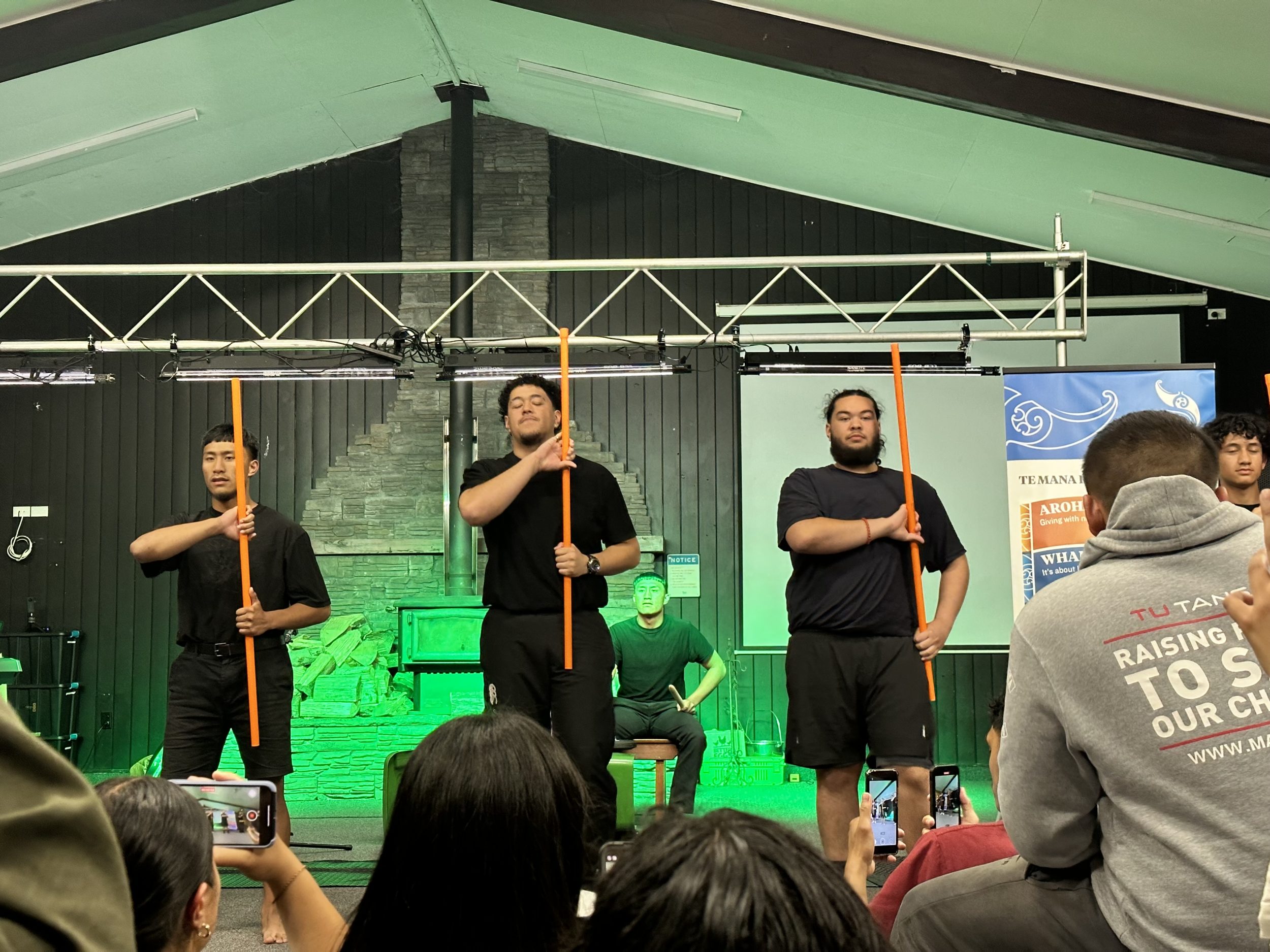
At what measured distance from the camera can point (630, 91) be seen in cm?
669

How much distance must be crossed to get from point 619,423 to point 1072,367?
3.61 meters

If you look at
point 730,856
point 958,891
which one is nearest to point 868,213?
point 958,891

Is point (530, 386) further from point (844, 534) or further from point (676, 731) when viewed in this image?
point (676, 731)

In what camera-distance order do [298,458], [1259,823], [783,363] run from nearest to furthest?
[1259,823]
[783,363]
[298,458]

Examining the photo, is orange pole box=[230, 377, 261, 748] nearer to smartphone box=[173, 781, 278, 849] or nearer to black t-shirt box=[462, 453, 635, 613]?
black t-shirt box=[462, 453, 635, 613]

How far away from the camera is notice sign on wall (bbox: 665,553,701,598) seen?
7504 mm

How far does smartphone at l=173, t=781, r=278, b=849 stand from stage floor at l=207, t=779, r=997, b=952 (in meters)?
1.25

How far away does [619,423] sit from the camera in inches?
303

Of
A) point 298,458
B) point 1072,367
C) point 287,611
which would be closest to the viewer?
point 287,611

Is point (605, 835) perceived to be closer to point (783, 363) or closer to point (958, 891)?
point (958, 891)

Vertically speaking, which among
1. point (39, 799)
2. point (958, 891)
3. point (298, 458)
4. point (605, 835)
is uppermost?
point (298, 458)

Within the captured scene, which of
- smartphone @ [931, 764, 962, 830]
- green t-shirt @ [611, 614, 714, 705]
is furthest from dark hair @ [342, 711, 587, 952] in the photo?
green t-shirt @ [611, 614, 714, 705]

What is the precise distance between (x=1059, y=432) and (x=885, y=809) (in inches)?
121

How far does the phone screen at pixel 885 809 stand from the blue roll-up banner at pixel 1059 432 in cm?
276
